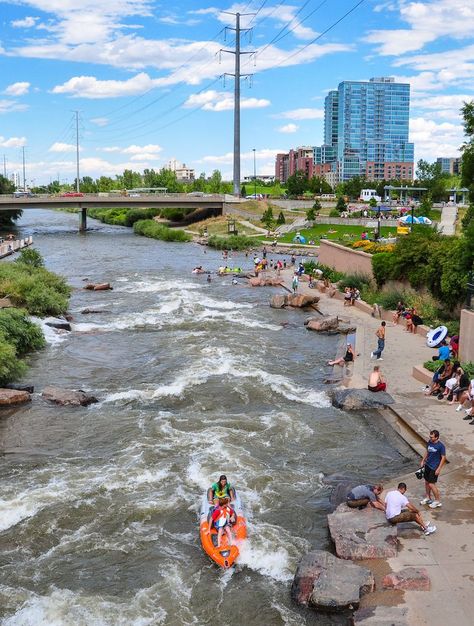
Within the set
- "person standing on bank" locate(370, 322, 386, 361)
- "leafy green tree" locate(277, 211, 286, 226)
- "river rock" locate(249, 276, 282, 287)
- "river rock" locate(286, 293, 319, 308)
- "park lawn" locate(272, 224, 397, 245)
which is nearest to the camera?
"person standing on bank" locate(370, 322, 386, 361)

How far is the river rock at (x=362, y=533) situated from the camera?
1391 centimetres

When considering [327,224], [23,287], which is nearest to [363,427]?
[23,287]

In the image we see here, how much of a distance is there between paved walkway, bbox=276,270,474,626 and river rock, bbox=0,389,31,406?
1227 cm

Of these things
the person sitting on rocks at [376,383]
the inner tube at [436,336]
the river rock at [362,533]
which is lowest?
the river rock at [362,533]

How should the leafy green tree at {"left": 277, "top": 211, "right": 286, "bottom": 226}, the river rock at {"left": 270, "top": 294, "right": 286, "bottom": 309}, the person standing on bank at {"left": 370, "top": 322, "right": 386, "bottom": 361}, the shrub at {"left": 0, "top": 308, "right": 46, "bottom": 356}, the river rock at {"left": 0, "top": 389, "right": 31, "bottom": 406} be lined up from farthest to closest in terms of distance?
1. the leafy green tree at {"left": 277, "top": 211, "right": 286, "bottom": 226}
2. the river rock at {"left": 270, "top": 294, "right": 286, "bottom": 309}
3. the shrub at {"left": 0, "top": 308, "right": 46, "bottom": 356}
4. the person standing on bank at {"left": 370, "top": 322, "right": 386, "bottom": 361}
5. the river rock at {"left": 0, "top": 389, "right": 31, "bottom": 406}

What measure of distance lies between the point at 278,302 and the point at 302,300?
168 centimetres

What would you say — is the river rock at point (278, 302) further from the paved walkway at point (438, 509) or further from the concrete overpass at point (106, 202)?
the concrete overpass at point (106, 202)

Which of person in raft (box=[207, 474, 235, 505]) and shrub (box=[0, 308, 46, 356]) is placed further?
shrub (box=[0, 308, 46, 356])

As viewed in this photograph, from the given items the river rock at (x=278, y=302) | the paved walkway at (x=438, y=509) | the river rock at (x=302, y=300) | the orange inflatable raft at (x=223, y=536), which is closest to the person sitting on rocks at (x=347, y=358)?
the paved walkway at (x=438, y=509)

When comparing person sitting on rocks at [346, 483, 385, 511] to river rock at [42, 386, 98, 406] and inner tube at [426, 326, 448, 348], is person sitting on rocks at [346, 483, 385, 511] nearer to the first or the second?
river rock at [42, 386, 98, 406]

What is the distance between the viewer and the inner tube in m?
29.2

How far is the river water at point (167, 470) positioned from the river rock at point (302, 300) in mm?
7814

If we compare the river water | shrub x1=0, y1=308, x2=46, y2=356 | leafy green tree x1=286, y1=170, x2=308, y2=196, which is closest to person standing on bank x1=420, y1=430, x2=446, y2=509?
the river water

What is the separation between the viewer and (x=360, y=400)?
2362cm
